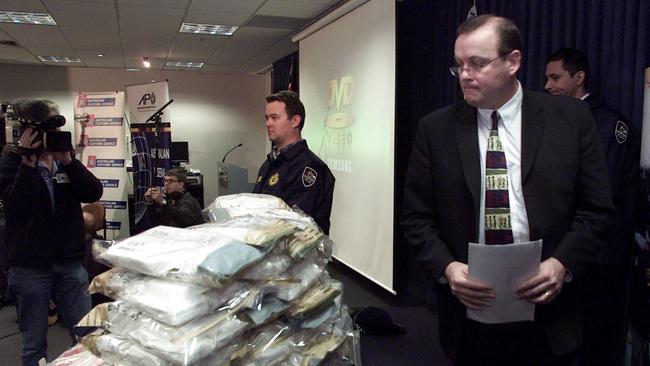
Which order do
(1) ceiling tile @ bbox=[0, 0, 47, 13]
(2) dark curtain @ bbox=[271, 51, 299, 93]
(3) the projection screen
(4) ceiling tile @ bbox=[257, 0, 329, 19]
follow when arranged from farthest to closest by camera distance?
(2) dark curtain @ bbox=[271, 51, 299, 93] → (4) ceiling tile @ bbox=[257, 0, 329, 19] → (1) ceiling tile @ bbox=[0, 0, 47, 13] → (3) the projection screen

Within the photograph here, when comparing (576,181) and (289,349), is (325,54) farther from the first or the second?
(289,349)

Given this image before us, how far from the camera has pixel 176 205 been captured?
11.4 feet

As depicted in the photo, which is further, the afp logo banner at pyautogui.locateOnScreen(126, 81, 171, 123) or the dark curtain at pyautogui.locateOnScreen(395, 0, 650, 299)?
the afp logo banner at pyautogui.locateOnScreen(126, 81, 171, 123)

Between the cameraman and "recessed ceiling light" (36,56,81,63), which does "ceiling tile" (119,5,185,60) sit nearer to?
"recessed ceiling light" (36,56,81,63)

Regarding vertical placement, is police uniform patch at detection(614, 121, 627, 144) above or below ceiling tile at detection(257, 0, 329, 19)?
below

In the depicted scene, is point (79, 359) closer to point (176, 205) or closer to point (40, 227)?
point (40, 227)

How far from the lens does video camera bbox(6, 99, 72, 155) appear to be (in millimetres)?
1957

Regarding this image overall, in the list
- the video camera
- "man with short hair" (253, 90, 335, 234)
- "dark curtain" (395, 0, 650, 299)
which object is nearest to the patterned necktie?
"dark curtain" (395, 0, 650, 299)

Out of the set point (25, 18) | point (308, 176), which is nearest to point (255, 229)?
point (308, 176)

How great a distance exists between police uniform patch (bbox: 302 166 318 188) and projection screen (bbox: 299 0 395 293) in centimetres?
146

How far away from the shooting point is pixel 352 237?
4426 millimetres

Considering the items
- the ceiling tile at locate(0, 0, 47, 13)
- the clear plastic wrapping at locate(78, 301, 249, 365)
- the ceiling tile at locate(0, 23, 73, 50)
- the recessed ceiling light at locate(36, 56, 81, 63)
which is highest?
the recessed ceiling light at locate(36, 56, 81, 63)

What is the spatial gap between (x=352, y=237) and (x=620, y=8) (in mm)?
2838

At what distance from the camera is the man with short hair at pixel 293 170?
1.86m
